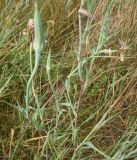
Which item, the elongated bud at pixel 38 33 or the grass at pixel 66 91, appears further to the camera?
the grass at pixel 66 91

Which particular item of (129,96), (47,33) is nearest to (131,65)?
(129,96)

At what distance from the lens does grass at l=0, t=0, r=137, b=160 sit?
46.0 inches

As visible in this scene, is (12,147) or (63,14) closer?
(12,147)

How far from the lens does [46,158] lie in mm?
1167

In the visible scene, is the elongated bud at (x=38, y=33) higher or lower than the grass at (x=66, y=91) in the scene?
higher

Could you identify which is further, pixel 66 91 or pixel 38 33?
pixel 66 91

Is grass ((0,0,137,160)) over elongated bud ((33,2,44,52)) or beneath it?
beneath

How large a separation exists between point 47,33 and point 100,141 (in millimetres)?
546

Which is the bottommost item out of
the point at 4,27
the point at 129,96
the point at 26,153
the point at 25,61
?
the point at 26,153

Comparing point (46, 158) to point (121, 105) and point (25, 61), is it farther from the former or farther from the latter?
point (25, 61)

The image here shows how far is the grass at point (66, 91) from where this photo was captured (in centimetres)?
117

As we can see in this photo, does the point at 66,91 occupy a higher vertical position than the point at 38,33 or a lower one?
lower

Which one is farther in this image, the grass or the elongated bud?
the grass

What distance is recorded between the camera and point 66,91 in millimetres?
1353
